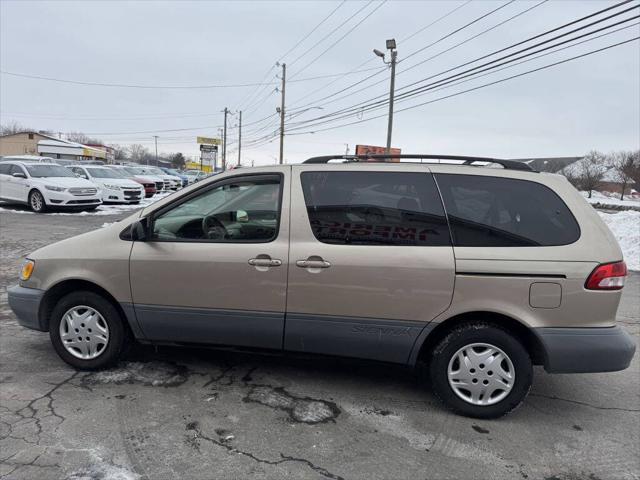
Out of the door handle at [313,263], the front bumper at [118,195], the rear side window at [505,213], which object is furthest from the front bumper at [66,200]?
the rear side window at [505,213]

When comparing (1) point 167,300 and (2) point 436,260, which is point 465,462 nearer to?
(2) point 436,260

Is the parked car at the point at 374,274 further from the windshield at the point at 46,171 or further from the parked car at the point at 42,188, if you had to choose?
the windshield at the point at 46,171

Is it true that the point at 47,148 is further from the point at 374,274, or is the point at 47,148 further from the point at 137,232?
the point at 374,274

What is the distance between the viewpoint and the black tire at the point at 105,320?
3.72 metres

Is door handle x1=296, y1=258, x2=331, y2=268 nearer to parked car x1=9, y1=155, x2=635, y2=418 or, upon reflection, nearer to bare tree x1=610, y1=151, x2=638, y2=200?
parked car x1=9, y1=155, x2=635, y2=418

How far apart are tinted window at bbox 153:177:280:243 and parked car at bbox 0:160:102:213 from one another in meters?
13.5

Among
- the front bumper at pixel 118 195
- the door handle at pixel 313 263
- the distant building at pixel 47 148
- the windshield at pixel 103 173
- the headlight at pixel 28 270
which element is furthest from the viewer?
the distant building at pixel 47 148

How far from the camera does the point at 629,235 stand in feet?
41.1

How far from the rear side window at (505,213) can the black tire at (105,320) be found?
2.70 m

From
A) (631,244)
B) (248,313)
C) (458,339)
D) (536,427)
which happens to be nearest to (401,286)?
(458,339)

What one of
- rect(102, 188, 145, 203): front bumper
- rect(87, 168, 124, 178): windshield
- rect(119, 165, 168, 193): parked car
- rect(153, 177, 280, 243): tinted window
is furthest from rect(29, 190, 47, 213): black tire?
rect(153, 177, 280, 243): tinted window

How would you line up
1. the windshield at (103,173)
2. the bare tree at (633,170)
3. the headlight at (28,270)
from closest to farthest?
the headlight at (28,270) → the windshield at (103,173) → the bare tree at (633,170)

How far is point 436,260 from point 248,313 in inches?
55.7

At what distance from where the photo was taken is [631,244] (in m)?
11.8
